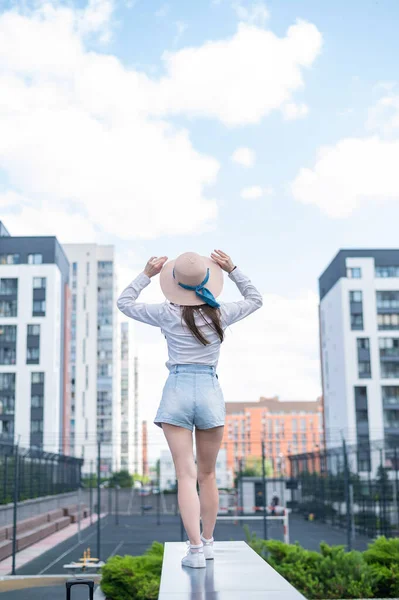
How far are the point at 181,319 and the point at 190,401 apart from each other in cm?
48

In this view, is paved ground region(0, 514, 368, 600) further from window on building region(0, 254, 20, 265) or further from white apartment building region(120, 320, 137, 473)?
white apartment building region(120, 320, 137, 473)

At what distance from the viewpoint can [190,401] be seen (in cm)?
423

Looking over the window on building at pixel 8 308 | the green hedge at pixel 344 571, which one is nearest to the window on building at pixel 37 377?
the window on building at pixel 8 308

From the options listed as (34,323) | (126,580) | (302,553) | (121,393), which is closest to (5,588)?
(126,580)

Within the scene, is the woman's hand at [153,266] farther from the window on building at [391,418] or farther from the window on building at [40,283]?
the window on building at [391,418]

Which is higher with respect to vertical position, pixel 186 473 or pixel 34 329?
pixel 34 329

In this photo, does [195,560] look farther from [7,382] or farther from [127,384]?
[127,384]

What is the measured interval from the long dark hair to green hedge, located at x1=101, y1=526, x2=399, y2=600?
208 inches

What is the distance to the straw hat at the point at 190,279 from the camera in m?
4.33

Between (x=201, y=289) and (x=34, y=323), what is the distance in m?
55.5

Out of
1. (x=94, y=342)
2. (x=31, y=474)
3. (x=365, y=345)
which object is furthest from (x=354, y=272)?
(x=94, y=342)

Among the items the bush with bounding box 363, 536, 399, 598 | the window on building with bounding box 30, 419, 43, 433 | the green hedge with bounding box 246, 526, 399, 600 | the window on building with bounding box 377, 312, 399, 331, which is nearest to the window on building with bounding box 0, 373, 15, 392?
the window on building with bounding box 30, 419, 43, 433

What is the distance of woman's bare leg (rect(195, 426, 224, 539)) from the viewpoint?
4328mm

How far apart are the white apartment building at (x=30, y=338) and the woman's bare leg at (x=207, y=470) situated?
178ft
